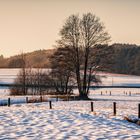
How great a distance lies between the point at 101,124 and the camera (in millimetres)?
23594

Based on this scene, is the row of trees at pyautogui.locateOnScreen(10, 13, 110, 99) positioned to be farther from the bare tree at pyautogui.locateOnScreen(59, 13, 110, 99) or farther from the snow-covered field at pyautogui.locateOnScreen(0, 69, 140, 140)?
A: the snow-covered field at pyautogui.locateOnScreen(0, 69, 140, 140)

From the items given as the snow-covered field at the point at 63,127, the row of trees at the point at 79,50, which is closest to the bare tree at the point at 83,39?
the row of trees at the point at 79,50

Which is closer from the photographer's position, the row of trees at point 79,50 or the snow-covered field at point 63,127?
the snow-covered field at point 63,127

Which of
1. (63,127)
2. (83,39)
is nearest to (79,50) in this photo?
(83,39)

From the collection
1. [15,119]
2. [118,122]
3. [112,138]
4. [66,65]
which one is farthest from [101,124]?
[66,65]

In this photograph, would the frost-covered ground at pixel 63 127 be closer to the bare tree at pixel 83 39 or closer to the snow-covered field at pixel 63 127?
the snow-covered field at pixel 63 127

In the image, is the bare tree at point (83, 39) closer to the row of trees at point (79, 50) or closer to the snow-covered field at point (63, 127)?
the row of trees at point (79, 50)

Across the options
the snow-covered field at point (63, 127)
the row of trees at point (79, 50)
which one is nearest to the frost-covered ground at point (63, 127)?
the snow-covered field at point (63, 127)

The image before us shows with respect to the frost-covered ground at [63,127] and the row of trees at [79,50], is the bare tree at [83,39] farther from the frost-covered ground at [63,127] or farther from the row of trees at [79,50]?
the frost-covered ground at [63,127]

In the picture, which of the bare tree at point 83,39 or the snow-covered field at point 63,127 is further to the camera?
the bare tree at point 83,39

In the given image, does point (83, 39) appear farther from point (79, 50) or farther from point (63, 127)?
point (63, 127)

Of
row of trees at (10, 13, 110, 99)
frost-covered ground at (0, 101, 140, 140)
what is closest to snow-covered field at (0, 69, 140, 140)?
frost-covered ground at (0, 101, 140, 140)

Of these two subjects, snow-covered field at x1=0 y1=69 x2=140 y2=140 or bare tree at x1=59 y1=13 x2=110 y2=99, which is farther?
bare tree at x1=59 y1=13 x2=110 y2=99

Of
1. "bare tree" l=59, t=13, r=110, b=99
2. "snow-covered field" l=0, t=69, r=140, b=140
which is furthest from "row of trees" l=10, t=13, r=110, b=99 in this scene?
"snow-covered field" l=0, t=69, r=140, b=140
